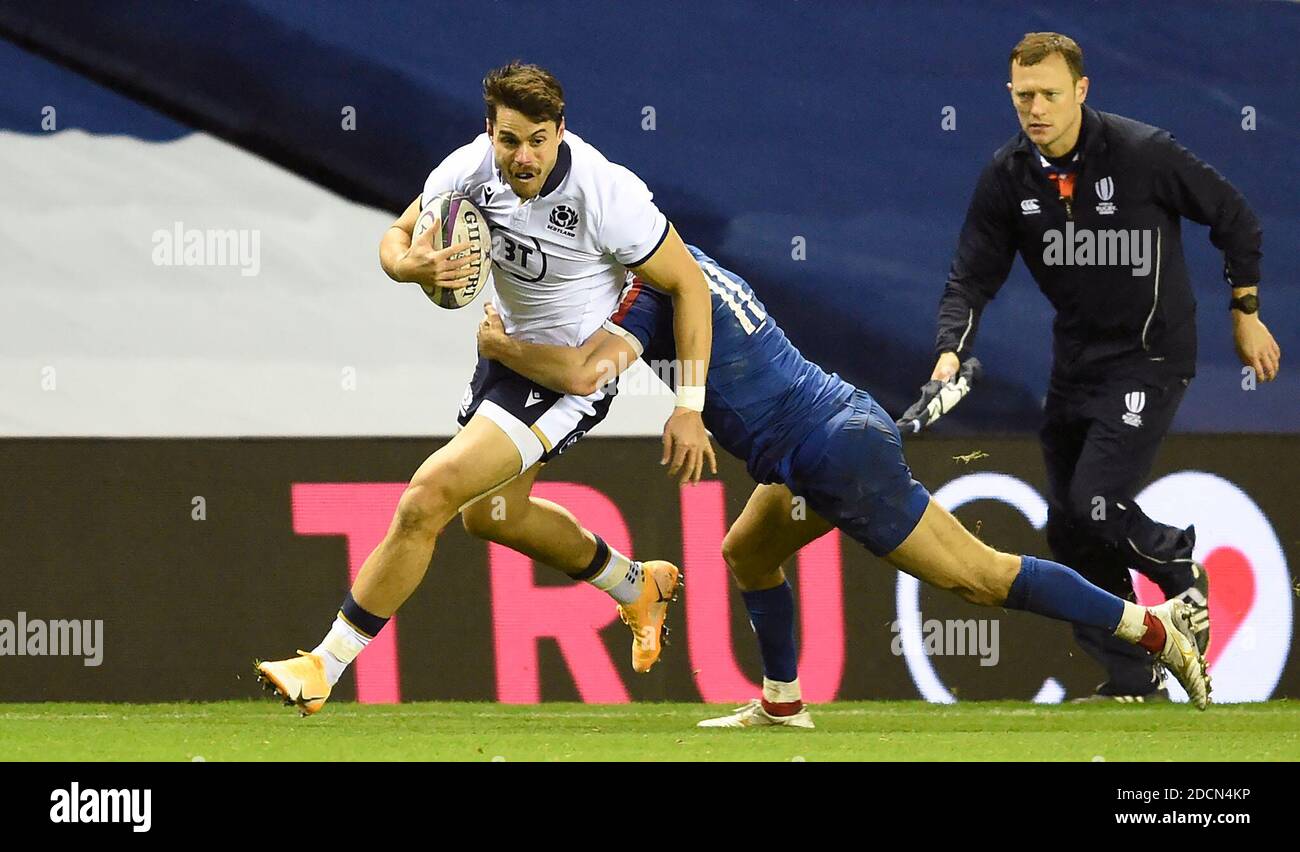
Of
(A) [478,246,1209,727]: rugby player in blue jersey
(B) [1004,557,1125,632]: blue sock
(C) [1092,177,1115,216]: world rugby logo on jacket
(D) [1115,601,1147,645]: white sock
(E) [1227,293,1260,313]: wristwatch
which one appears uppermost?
(C) [1092,177,1115,216]: world rugby logo on jacket

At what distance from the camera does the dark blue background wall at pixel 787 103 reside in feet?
29.4

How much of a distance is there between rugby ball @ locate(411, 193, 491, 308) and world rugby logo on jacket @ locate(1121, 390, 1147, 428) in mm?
2665

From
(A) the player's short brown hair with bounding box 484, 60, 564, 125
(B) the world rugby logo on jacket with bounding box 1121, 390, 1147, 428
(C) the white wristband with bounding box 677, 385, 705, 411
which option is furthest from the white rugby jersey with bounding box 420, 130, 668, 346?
(B) the world rugby logo on jacket with bounding box 1121, 390, 1147, 428

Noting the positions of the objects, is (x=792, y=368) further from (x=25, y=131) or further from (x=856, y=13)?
(x=25, y=131)

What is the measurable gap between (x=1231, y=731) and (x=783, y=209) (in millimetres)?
3604

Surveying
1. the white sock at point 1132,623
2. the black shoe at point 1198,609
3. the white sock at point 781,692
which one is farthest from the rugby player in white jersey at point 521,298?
the black shoe at point 1198,609

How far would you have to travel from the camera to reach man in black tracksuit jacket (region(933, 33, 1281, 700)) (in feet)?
23.4

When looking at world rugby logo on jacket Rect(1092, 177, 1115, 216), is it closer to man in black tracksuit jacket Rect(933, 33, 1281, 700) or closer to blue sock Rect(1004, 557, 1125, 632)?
man in black tracksuit jacket Rect(933, 33, 1281, 700)

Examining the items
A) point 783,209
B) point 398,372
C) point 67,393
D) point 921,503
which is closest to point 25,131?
point 67,393

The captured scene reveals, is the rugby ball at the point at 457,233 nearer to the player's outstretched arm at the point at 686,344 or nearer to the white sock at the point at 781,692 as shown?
the player's outstretched arm at the point at 686,344

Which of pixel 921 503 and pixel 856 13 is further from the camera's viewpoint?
pixel 856 13

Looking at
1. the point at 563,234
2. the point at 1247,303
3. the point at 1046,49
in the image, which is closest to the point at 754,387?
the point at 563,234

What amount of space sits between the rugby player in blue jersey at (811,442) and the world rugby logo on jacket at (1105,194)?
1690mm

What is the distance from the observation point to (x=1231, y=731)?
6.25 m
